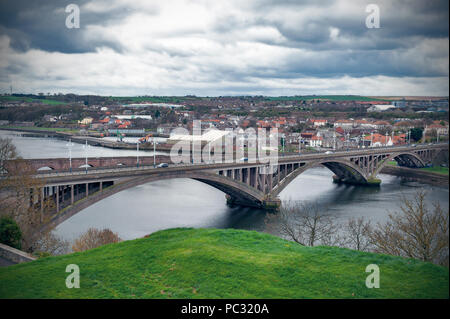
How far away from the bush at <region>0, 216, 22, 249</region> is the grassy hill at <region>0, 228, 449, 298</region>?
14.7 ft

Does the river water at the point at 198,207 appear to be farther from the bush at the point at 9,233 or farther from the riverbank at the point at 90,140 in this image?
the riverbank at the point at 90,140

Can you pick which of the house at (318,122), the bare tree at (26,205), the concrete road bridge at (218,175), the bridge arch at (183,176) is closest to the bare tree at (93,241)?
the bare tree at (26,205)

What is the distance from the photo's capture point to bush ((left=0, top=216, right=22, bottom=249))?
613 inches

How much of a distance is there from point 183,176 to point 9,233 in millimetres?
15595

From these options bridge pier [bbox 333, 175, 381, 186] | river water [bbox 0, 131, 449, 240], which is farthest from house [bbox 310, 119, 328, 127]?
river water [bbox 0, 131, 449, 240]

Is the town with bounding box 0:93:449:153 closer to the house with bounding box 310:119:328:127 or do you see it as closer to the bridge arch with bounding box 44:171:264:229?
the house with bounding box 310:119:328:127

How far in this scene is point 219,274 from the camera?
9.83m

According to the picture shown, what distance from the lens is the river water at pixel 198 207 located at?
28094 mm

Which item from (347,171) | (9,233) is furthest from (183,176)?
(347,171)

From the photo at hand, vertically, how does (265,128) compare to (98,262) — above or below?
above
